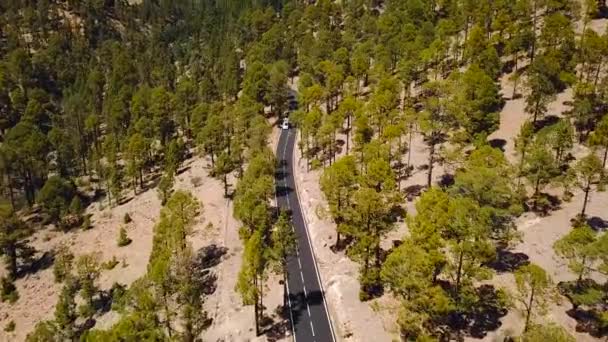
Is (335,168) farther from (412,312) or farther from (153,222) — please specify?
(153,222)

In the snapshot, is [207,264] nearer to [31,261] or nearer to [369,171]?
[369,171]

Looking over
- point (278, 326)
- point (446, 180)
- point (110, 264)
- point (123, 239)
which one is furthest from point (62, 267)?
point (446, 180)

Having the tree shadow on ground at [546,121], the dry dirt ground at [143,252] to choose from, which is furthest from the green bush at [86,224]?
the tree shadow on ground at [546,121]

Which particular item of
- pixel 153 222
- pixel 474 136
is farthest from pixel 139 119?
pixel 474 136

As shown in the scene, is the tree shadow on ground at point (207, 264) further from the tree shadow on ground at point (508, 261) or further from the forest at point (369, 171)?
the tree shadow on ground at point (508, 261)

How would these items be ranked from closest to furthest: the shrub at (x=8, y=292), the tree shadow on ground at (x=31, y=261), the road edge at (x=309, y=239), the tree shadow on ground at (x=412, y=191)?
the road edge at (x=309, y=239) < the tree shadow on ground at (x=412, y=191) < the shrub at (x=8, y=292) < the tree shadow on ground at (x=31, y=261)

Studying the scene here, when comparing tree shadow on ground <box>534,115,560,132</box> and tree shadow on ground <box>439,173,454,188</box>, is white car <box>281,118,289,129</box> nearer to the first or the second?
tree shadow on ground <box>439,173,454,188</box>
